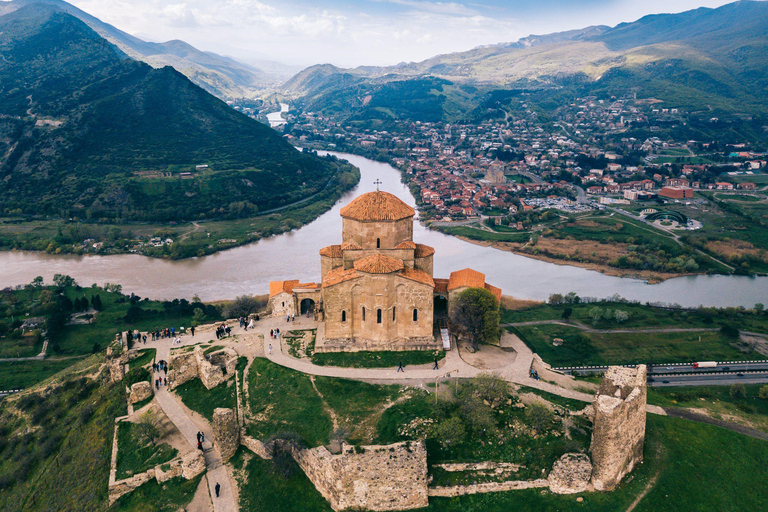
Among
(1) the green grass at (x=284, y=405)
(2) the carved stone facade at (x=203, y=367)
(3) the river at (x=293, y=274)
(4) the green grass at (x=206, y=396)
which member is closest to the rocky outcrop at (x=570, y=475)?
(1) the green grass at (x=284, y=405)

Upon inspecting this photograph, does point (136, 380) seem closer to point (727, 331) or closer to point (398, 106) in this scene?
point (727, 331)

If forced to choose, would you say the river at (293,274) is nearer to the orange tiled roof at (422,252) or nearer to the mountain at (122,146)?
the mountain at (122,146)

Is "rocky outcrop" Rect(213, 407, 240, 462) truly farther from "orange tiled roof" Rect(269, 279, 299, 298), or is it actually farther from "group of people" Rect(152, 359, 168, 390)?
"orange tiled roof" Rect(269, 279, 299, 298)

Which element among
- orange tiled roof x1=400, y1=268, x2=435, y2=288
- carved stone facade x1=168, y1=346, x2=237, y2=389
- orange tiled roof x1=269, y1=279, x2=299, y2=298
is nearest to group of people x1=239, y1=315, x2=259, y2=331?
orange tiled roof x1=269, y1=279, x2=299, y2=298

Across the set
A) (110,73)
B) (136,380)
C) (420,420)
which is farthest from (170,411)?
(110,73)

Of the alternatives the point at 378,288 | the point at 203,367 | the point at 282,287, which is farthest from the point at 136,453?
the point at 282,287

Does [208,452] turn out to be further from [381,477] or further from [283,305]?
[283,305]
